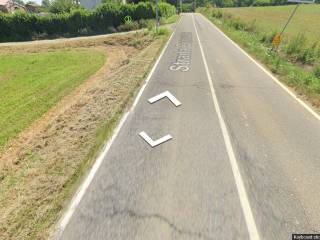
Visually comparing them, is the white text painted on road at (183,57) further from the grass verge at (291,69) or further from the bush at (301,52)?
the bush at (301,52)

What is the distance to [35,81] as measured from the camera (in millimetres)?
13492

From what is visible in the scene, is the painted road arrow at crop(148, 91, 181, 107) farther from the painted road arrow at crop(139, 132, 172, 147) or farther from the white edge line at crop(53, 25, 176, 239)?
the painted road arrow at crop(139, 132, 172, 147)

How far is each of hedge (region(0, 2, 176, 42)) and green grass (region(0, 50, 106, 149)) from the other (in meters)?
10.9

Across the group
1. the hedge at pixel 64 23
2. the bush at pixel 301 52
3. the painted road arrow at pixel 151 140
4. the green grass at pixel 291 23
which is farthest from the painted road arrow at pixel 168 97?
the hedge at pixel 64 23

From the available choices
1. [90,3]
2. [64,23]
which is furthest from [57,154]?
[90,3]

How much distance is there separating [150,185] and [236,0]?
182070 mm

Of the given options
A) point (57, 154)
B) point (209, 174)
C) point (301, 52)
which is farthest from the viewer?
point (301, 52)

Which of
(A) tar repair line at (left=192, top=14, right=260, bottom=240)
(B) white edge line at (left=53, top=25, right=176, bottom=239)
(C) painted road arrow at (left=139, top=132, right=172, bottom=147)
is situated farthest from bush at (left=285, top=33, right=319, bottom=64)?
(B) white edge line at (left=53, top=25, right=176, bottom=239)

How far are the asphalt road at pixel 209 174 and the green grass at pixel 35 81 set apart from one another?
4.51 meters

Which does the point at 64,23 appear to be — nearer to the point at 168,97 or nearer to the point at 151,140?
the point at 168,97

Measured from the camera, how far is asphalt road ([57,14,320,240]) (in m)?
4.23

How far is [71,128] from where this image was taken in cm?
773

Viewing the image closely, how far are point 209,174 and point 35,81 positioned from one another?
39.0 ft

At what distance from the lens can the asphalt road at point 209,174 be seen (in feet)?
13.9
